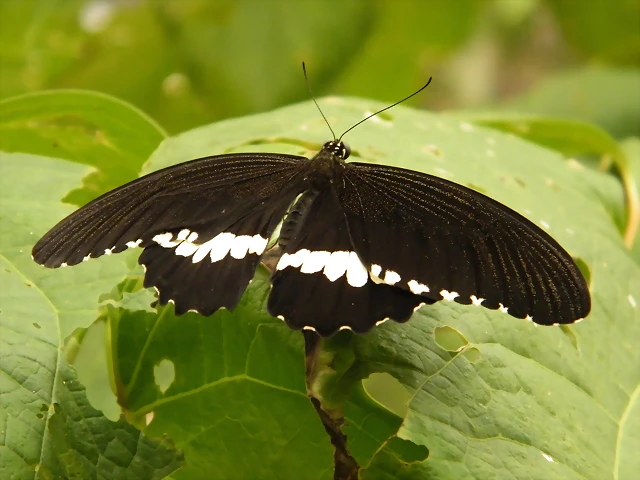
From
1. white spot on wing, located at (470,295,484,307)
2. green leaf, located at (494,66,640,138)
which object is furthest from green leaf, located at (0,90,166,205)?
green leaf, located at (494,66,640,138)

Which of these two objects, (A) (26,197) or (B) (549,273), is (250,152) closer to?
(A) (26,197)

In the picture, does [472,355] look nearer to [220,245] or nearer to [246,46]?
[220,245]

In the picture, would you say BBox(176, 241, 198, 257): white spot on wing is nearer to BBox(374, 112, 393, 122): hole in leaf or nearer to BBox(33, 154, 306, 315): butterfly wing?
BBox(33, 154, 306, 315): butterfly wing

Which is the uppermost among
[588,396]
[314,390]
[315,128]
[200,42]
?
[200,42]

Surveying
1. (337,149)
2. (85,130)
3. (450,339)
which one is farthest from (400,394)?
(85,130)

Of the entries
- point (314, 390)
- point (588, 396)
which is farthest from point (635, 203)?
point (314, 390)

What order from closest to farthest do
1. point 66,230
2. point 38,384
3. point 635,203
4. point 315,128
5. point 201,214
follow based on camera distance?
point 38,384, point 66,230, point 201,214, point 315,128, point 635,203

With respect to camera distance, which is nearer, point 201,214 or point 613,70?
point 201,214

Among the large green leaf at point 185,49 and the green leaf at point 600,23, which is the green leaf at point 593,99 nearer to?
the green leaf at point 600,23
